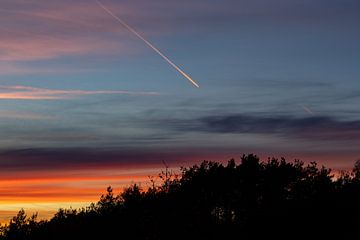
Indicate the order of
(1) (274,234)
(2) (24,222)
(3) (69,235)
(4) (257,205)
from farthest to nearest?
(2) (24,222) < (3) (69,235) < (4) (257,205) < (1) (274,234)

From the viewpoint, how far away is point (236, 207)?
75812mm

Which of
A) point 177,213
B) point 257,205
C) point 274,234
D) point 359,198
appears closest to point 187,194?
point 177,213

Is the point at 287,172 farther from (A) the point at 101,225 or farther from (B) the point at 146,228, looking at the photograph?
(A) the point at 101,225

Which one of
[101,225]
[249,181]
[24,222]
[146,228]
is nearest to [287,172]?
[249,181]

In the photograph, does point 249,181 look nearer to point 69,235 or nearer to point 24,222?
point 69,235

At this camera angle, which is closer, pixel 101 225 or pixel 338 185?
pixel 338 185

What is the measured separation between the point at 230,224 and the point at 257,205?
4.23 metres

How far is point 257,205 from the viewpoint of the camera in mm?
75250

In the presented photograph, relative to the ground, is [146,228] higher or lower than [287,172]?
lower

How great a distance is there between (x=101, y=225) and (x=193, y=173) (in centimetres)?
1229

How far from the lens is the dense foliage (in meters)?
69.7

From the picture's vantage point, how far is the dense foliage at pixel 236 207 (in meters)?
69.7

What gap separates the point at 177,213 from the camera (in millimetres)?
78625

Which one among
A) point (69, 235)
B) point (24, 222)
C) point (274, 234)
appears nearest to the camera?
point (274, 234)
